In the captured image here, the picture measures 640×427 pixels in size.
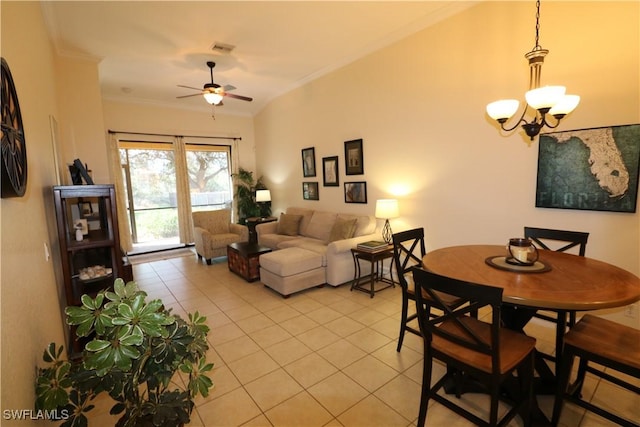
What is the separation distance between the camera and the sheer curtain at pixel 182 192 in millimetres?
6504

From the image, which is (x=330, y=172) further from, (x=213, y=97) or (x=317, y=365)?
(x=317, y=365)

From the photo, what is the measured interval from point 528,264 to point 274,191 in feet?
18.5

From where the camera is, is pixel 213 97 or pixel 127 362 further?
pixel 213 97

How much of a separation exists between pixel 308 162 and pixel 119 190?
3766 mm

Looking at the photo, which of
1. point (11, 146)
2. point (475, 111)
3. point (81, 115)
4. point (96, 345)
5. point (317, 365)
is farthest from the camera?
point (81, 115)

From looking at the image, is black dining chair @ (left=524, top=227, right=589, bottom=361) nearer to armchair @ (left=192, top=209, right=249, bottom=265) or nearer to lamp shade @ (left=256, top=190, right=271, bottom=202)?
armchair @ (left=192, top=209, right=249, bottom=265)

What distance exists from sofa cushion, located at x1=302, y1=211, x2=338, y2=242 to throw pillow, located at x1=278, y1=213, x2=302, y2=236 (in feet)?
0.78

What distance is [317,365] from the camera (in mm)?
2404

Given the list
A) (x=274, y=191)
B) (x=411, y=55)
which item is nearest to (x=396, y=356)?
(x=411, y=55)

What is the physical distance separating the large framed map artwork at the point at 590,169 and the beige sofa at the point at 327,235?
2.12 metres

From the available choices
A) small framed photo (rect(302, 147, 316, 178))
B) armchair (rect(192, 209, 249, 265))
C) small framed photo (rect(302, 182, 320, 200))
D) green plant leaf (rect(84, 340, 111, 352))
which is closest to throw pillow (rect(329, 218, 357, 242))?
small framed photo (rect(302, 182, 320, 200))

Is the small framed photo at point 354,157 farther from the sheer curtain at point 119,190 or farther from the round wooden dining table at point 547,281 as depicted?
the sheer curtain at point 119,190

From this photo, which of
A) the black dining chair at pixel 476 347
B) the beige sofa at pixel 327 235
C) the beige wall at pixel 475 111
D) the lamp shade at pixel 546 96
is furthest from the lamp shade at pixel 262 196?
the lamp shade at pixel 546 96

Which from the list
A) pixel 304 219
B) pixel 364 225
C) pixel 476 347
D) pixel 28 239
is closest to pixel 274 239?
pixel 304 219
